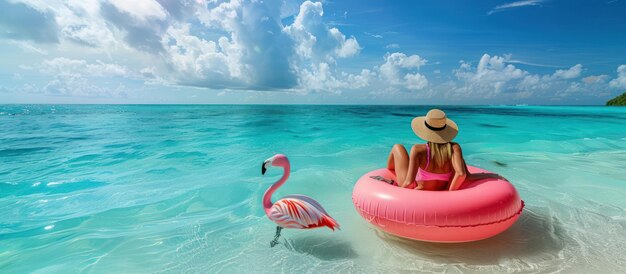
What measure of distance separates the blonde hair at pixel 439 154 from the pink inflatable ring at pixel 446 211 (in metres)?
0.34

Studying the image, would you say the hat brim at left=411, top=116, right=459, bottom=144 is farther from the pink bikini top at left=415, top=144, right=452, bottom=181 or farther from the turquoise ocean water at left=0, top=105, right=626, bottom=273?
the turquoise ocean water at left=0, top=105, right=626, bottom=273

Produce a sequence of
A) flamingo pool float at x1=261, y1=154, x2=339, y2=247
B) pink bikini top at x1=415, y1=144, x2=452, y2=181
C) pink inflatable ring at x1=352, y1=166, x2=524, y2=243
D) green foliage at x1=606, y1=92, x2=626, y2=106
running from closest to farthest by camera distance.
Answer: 1. pink inflatable ring at x1=352, y1=166, x2=524, y2=243
2. flamingo pool float at x1=261, y1=154, x2=339, y2=247
3. pink bikini top at x1=415, y1=144, x2=452, y2=181
4. green foliage at x1=606, y1=92, x2=626, y2=106

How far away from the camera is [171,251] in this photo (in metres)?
3.56

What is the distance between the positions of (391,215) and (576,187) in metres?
4.73

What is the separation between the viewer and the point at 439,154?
317cm

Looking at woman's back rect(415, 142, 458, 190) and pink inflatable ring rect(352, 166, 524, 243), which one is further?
woman's back rect(415, 142, 458, 190)

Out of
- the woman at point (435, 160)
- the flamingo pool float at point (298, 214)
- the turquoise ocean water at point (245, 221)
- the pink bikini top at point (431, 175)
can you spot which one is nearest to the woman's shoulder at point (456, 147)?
the woman at point (435, 160)

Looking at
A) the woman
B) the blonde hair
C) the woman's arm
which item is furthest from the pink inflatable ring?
the blonde hair

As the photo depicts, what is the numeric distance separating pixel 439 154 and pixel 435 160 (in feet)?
0.24

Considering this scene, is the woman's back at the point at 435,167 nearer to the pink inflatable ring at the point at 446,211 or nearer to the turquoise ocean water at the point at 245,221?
the pink inflatable ring at the point at 446,211

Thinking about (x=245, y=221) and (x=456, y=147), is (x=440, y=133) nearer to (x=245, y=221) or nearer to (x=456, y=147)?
(x=456, y=147)

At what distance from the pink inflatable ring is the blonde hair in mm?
337

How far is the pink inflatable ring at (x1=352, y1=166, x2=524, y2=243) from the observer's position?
2844 millimetres

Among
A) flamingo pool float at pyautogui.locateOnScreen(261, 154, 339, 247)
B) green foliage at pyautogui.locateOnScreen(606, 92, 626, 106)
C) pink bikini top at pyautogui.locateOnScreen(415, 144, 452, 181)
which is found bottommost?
green foliage at pyautogui.locateOnScreen(606, 92, 626, 106)
